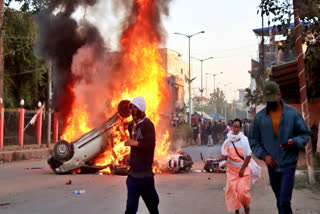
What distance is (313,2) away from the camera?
10156 mm

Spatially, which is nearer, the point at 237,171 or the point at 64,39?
the point at 237,171

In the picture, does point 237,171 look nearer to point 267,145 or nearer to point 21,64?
point 267,145

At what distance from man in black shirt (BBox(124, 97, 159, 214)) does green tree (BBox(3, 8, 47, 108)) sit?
2241 cm

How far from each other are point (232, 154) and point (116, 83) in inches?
298

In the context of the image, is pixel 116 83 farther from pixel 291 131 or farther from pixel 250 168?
pixel 291 131

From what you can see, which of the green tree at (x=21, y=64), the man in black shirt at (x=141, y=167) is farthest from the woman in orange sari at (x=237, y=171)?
the green tree at (x=21, y=64)

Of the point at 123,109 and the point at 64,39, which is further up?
the point at 64,39

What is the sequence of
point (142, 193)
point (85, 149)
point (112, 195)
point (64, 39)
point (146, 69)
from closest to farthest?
1. point (142, 193)
2. point (112, 195)
3. point (85, 149)
4. point (146, 69)
5. point (64, 39)

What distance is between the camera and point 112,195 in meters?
8.73

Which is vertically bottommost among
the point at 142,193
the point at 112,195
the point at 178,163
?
the point at 112,195

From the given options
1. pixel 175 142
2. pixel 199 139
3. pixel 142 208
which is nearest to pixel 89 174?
pixel 142 208

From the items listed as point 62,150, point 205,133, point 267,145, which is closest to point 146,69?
point 62,150

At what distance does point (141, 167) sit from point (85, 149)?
7.93m

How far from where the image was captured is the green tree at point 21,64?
26.3 metres
